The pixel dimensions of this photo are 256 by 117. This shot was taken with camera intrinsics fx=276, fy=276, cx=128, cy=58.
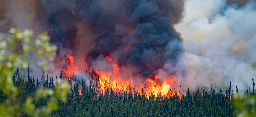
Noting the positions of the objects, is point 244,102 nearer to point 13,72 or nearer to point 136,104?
point 13,72

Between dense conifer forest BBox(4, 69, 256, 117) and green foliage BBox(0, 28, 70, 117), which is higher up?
dense conifer forest BBox(4, 69, 256, 117)

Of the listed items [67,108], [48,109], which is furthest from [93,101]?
[48,109]

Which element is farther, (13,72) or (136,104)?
(136,104)

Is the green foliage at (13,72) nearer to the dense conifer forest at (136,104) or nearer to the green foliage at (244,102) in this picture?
the green foliage at (244,102)

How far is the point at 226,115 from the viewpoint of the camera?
5448 inches

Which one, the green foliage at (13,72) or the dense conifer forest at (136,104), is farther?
the dense conifer forest at (136,104)

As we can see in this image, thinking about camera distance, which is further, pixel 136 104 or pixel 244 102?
pixel 136 104

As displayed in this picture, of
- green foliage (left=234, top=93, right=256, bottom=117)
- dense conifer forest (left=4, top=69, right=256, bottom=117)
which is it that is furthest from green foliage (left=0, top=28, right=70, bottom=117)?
dense conifer forest (left=4, top=69, right=256, bottom=117)

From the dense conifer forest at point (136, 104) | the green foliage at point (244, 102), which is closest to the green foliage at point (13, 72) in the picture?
the green foliage at point (244, 102)

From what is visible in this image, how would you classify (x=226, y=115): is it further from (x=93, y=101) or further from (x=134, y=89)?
(x=93, y=101)

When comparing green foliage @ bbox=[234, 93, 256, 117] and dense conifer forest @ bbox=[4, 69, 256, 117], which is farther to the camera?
dense conifer forest @ bbox=[4, 69, 256, 117]

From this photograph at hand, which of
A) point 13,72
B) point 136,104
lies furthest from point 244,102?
point 136,104

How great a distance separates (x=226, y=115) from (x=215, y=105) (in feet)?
49.9

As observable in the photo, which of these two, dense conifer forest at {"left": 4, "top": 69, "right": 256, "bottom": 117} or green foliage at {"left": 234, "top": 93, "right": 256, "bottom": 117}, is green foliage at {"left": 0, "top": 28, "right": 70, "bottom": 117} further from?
dense conifer forest at {"left": 4, "top": 69, "right": 256, "bottom": 117}
